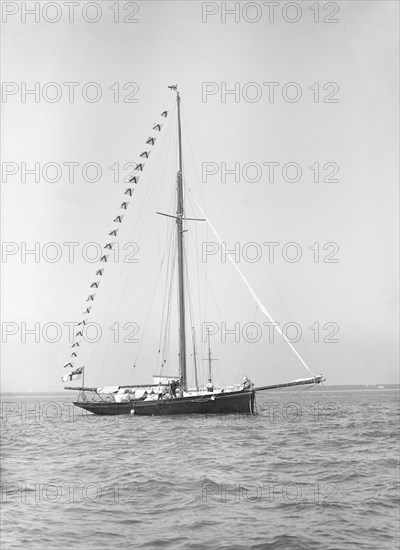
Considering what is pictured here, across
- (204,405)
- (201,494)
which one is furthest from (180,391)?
(201,494)

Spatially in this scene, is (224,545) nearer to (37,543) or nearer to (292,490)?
(37,543)

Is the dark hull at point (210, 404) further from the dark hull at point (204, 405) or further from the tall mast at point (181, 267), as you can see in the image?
the tall mast at point (181, 267)

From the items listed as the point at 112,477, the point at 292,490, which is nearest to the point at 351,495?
the point at 292,490

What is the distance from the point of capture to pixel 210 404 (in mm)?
44281

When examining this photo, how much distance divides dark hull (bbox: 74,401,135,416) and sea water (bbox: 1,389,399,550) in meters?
20.4

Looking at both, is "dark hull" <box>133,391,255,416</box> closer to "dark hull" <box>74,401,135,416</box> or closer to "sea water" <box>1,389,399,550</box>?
"dark hull" <box>74,401,135,416</box>

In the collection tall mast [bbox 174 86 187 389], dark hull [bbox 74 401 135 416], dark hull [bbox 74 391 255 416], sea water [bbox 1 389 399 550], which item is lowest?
dark hull [bbox 74 401 135 416]

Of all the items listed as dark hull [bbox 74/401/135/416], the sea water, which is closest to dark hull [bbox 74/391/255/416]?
dark hull [bbox 74/401/135/416]

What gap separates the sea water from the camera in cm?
1223

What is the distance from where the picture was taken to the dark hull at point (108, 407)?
48.5 m

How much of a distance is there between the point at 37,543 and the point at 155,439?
17.6m

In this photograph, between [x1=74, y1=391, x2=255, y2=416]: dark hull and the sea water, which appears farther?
[x1=74, y1=391, x2=255, y2=416]: dark hull

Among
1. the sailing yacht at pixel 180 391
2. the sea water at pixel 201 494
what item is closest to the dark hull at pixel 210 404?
the sailing yacht at pixel 180 391

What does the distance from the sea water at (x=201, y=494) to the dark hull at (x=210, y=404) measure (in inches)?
620
